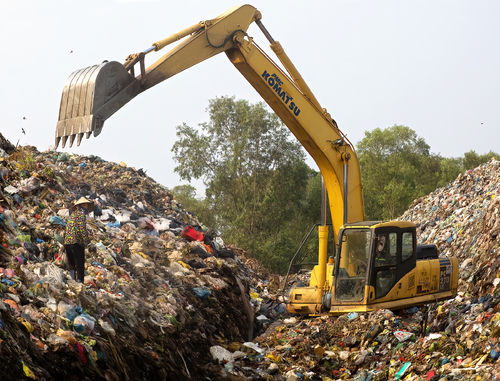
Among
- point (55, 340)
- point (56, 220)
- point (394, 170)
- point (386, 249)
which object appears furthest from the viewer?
point (394, 170)

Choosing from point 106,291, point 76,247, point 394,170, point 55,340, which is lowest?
point 55,340

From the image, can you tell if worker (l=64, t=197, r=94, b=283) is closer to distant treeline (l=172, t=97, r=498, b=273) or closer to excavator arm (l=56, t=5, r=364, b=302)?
excavator arm (l=56, t=5, r=364, b=302)

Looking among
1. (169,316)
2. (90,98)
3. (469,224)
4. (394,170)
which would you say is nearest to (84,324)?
(169,316)

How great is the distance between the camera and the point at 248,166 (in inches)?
1014

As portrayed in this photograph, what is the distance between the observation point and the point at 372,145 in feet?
130

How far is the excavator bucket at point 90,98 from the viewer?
6.39 metres

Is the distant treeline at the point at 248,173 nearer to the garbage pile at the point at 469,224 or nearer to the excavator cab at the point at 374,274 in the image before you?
the garbage pile at the point at 469,224

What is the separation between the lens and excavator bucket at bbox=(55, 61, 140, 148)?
21.0ft

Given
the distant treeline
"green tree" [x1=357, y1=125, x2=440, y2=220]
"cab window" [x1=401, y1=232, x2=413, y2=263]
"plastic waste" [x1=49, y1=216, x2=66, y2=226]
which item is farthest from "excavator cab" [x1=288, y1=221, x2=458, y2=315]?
"green tree" [x1=357, y1=125, x2=440, y2=220]

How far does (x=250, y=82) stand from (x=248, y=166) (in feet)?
57.0

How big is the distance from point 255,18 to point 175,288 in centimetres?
444

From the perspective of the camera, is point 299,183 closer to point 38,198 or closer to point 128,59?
point 38,198

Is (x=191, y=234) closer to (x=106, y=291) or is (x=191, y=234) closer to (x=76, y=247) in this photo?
(x=106, y=291)

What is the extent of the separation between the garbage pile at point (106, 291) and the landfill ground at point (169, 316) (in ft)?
0.07
